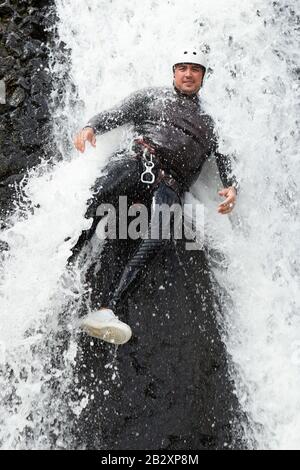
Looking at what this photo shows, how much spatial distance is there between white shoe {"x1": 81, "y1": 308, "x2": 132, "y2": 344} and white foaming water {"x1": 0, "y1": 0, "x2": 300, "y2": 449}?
15.4 inches

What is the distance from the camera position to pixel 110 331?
407 cm

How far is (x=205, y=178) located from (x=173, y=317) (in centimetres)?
105

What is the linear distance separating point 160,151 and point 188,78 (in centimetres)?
61

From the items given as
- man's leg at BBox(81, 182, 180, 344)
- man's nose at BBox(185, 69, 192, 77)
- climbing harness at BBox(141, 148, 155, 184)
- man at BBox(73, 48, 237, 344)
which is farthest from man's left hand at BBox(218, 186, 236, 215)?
man's nose at BBox(185, 69, 192, 77)

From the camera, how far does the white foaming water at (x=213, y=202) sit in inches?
172

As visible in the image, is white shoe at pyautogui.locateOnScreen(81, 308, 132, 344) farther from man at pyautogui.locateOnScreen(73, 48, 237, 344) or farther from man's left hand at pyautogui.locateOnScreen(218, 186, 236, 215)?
man's left hand at pyautogui.locateOnScreen(218, 186, 236, 215)

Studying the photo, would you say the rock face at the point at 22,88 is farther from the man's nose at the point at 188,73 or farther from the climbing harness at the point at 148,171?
the man's nose at the point at 188,73

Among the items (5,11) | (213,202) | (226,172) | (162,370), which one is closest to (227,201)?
(226,172)

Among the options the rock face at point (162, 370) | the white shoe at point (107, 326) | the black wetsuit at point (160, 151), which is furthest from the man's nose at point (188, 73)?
the white shoe at point (107, 326)

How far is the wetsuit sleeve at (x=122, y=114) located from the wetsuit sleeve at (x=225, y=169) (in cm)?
65

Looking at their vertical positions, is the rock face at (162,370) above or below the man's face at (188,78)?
below

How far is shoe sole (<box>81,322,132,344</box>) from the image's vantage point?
4047mm
